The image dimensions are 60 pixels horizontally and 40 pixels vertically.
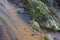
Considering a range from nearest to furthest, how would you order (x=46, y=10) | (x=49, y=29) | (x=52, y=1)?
(x=49, y=29), (x=46, y=10), (x=52, y=1)

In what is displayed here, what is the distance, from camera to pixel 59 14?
25.6 feet

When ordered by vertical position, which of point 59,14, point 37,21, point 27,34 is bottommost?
point 27,34

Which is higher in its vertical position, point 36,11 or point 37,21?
point 36,11

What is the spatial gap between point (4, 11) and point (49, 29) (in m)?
2.26

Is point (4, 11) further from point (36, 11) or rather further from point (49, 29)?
point (49, 29)

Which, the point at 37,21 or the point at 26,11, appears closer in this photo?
the point at 37,21

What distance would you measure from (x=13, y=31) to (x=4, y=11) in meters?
1.45

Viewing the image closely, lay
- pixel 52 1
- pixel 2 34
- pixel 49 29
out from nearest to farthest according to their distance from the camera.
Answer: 1. pixel 2 34
2. pixel 49 29
3. pixel 52 1

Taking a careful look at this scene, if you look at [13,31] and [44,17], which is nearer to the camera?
[13,31]

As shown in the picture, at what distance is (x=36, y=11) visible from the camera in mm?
7234

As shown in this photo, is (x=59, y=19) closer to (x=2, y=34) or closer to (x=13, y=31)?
(x=13, y=31)

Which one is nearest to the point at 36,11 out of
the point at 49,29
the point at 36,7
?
the point at 36,7

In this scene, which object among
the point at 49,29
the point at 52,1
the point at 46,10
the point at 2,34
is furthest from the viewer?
the point at 52,1

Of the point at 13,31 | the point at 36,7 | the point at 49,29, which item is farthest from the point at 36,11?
the point at 13,31
